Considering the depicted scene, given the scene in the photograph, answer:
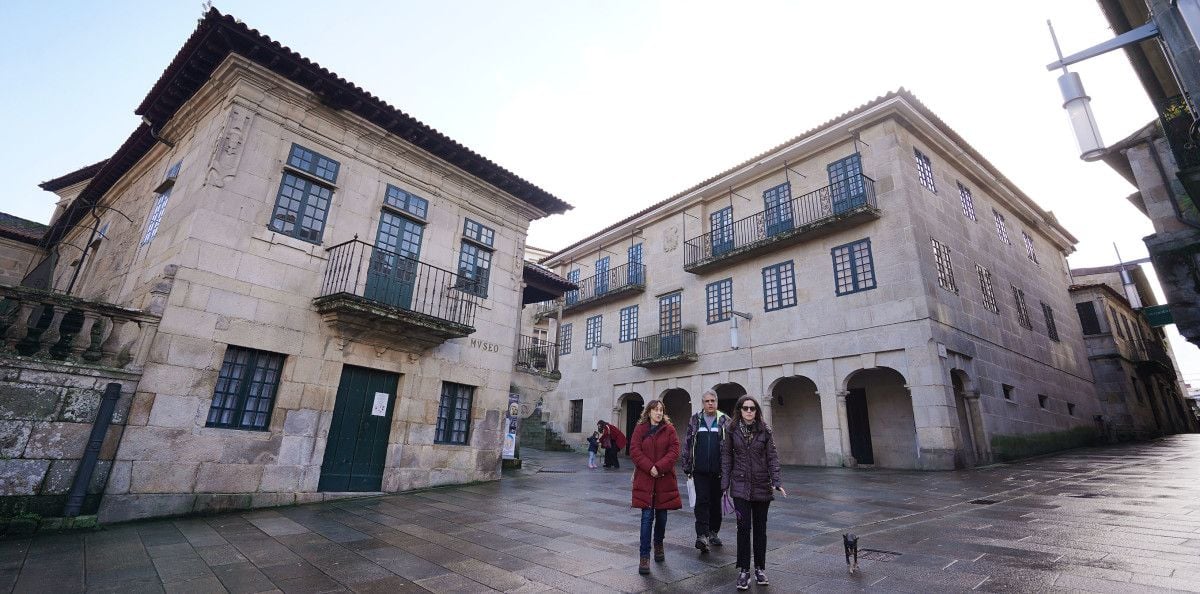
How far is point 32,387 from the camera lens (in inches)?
246

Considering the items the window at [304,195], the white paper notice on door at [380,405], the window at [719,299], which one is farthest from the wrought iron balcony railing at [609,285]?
the window at [304,195]

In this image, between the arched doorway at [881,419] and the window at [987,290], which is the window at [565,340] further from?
the window at [987,290]

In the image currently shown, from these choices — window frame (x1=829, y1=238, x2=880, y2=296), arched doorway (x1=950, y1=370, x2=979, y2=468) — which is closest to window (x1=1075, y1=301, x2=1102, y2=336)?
arched doorway (x1=950, y1=370, x2=979, y2=468)

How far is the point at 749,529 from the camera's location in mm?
4301

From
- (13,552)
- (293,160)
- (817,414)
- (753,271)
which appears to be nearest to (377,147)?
(293,160)

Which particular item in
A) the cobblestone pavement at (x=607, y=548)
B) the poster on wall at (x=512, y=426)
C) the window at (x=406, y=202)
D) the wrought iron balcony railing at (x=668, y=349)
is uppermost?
the window at (x=406, y=202)

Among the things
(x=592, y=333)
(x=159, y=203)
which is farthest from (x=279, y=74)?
(x=592, y=333)

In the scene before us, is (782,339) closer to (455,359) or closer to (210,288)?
(455,359)

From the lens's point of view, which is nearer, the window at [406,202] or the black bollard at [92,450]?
the black bollard at [92,450]

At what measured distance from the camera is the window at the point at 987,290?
1784 cm

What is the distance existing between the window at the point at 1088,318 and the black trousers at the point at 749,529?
32.4 meters

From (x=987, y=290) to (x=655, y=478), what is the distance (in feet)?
63.3

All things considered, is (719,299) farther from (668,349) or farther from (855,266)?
(855,266)

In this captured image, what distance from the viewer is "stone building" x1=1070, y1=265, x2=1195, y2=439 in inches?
967
